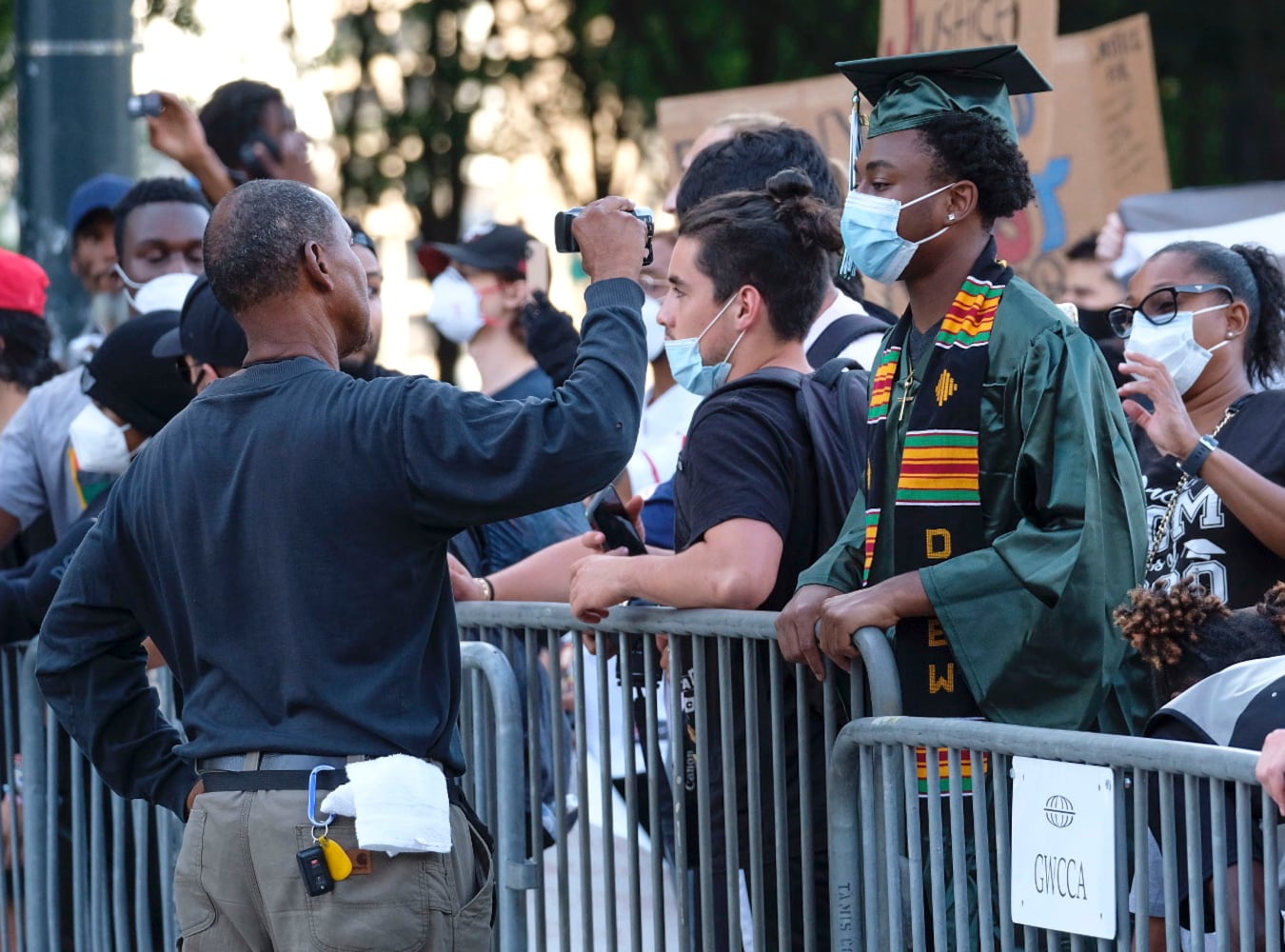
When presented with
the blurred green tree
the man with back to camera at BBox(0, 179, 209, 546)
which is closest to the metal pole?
the man with back to camera at BBox(0, 179, 209, 546)

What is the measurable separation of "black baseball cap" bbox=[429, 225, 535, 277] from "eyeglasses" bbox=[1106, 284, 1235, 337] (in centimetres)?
234

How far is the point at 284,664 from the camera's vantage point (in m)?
3.26

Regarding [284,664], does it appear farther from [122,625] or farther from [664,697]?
[664,697]

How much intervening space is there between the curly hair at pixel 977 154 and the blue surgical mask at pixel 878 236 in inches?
1.7

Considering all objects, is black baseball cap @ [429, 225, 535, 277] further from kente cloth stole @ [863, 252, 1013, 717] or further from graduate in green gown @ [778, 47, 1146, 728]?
kente cloth stole @ [863, 252, 1013, 717]

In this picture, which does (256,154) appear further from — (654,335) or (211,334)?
(211,334)

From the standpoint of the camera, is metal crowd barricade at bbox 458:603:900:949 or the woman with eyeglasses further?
the woman with eyeglasses

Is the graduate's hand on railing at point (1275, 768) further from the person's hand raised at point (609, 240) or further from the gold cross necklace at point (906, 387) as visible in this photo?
the person's hand raised at point (609, 240)

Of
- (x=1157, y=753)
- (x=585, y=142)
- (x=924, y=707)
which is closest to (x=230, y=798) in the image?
(x=924, y=707)

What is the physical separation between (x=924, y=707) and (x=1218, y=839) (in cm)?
84

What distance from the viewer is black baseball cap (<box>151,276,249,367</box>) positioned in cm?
450

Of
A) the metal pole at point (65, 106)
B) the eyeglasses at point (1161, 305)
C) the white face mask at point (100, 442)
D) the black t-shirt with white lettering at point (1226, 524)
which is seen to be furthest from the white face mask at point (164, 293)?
the black t-shirt with white lettering at point (1226, 524)

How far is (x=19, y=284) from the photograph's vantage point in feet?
22.0

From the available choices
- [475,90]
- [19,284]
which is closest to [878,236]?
[19,284]
